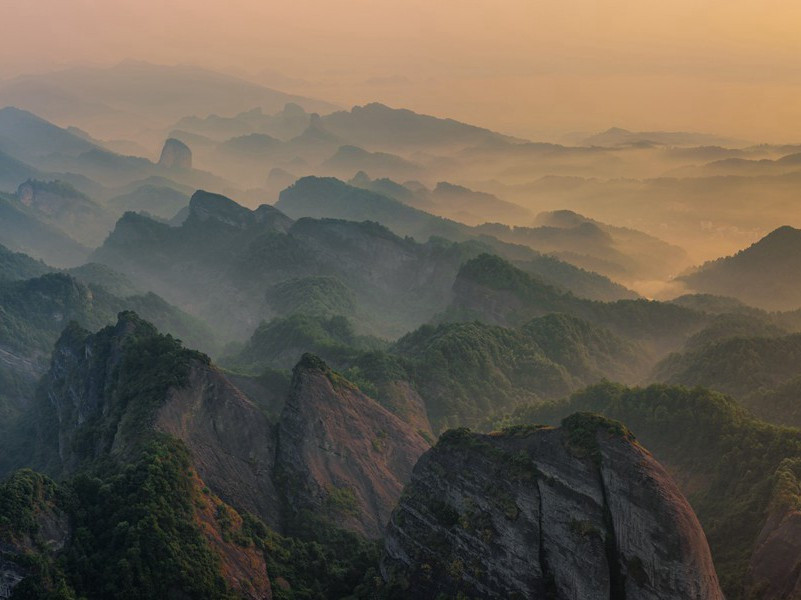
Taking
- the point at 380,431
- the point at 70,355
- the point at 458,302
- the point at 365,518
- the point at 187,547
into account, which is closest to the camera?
the point at 187,547

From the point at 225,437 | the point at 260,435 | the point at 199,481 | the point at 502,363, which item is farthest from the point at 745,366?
the point at 199,481

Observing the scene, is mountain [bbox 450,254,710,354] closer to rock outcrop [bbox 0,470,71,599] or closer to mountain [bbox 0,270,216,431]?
mountain [bbox 0,270,216,431]

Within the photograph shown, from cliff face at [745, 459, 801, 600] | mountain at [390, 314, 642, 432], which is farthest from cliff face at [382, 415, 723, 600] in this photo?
mountain at [390, 314, 642, 432]

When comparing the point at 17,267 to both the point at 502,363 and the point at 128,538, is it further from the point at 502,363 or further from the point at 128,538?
the point at 128,538

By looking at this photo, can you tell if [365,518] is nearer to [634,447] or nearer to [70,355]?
[634,447]

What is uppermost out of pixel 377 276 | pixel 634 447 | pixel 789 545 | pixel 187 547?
pixel 634 447

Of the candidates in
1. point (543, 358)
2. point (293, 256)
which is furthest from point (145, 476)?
point (293, 256)

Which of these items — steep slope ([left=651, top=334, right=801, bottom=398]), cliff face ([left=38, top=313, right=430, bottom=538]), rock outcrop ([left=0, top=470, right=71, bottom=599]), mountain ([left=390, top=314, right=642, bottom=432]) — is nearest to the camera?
rock outcrop ([left=0, top=470, right=71, bottom=599])
